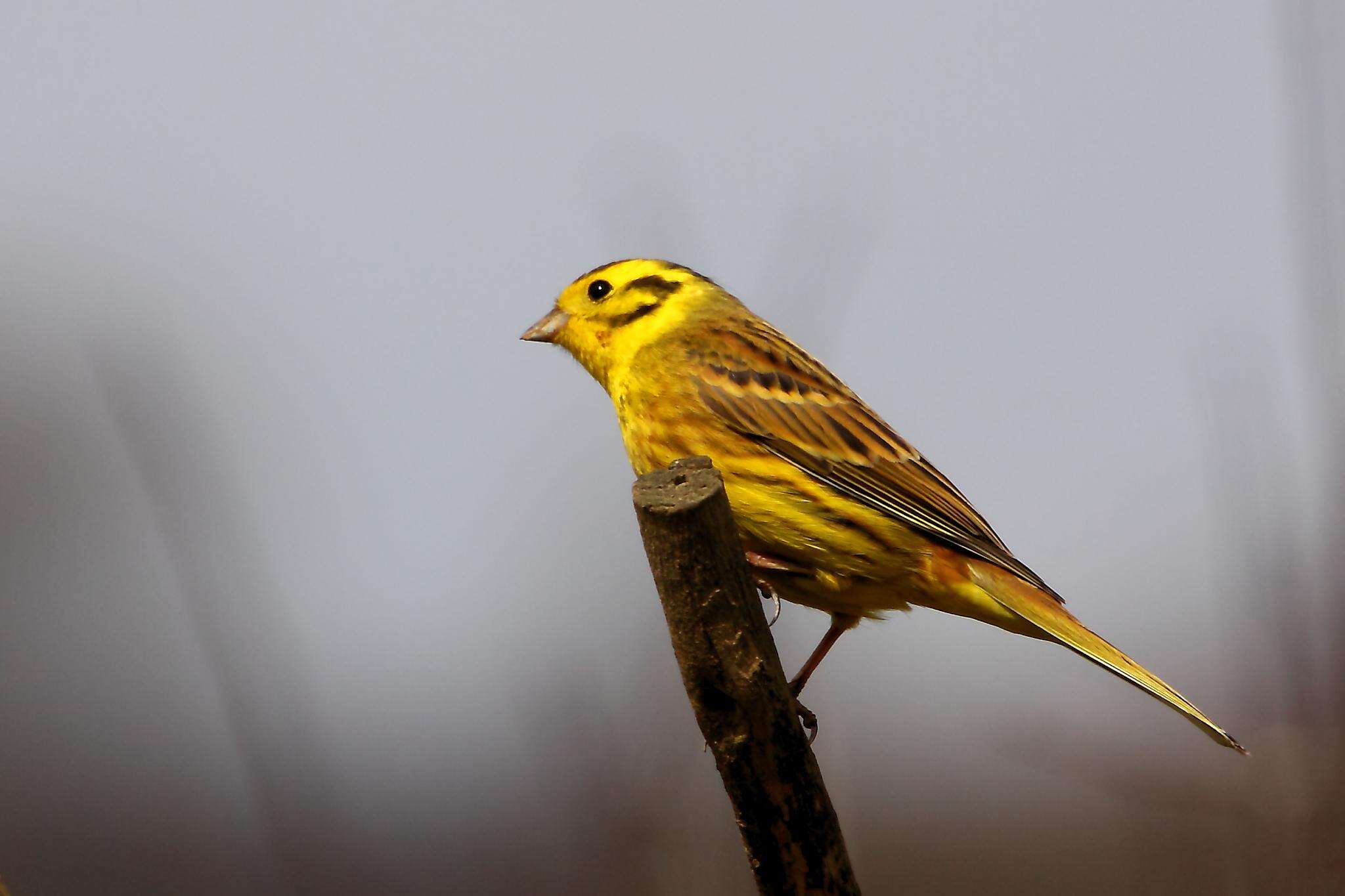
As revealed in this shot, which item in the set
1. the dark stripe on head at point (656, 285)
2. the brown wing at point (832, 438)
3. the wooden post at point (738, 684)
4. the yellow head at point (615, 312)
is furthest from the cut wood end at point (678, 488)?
the dark stripe on head at point (656, 285)

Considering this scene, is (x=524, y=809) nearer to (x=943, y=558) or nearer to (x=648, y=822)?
(x=648, y=822)

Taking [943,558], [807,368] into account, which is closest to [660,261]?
[807,368]

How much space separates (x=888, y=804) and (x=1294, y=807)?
3372 mm

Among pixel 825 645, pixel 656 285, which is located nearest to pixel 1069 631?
pixel 825 645

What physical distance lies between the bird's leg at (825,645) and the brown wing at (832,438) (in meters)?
0.36

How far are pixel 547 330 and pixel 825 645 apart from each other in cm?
150

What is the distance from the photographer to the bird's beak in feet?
15.4

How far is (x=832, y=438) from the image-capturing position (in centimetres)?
416

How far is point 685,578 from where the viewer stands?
8.71 feet

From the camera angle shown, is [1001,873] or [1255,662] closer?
[1255,662]

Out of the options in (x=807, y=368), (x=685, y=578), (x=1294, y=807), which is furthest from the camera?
(x=807, y=368)

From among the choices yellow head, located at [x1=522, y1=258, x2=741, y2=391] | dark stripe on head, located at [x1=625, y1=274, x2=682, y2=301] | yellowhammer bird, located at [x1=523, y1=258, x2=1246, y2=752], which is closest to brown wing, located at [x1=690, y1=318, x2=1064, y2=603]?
yellowhammer bird, located at [x1=523, y1=258, x2=1246, y2=752]

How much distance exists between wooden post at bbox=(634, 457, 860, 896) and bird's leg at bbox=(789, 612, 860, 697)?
110cm

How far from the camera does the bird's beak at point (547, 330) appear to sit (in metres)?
4.71
